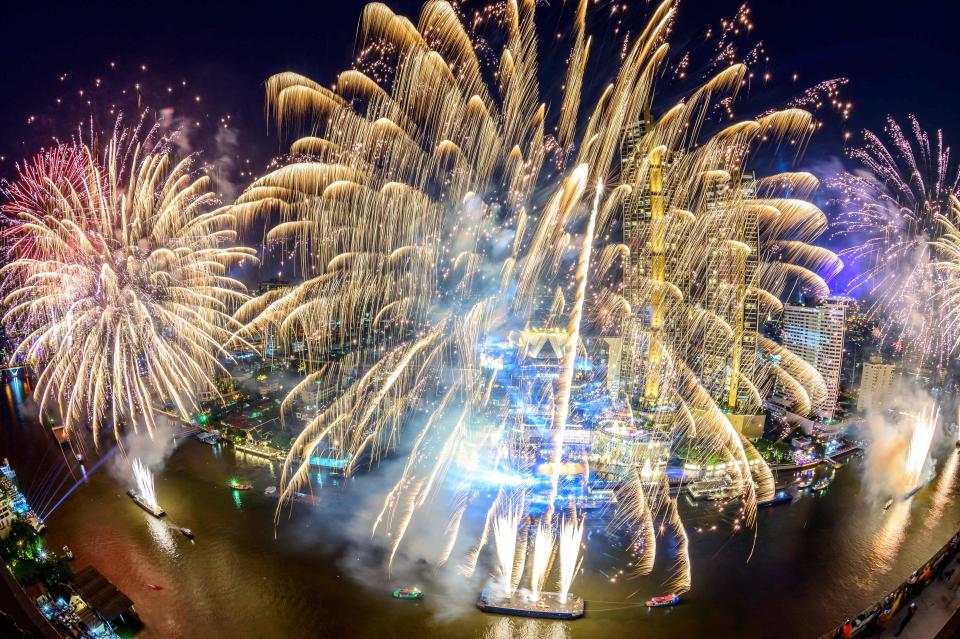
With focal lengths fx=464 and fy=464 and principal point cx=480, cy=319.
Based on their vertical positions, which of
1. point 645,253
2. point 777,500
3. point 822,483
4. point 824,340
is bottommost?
point 777,500

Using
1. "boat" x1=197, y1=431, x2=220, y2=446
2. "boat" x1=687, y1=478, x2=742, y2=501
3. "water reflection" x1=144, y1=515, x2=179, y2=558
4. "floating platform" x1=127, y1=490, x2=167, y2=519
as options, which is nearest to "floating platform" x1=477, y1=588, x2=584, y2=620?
"boat" x1=687, y1=478, x2=742, y2=501

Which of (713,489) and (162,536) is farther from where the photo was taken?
(713,489)

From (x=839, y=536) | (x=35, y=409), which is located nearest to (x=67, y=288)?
(x=35, y=409)

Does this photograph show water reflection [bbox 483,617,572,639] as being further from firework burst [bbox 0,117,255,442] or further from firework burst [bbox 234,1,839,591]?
firework burst [bbox 0,117,255,442]

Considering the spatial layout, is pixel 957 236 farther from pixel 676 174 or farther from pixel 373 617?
pixel 373 617

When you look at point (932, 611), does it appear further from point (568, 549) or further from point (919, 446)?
point (919, 446)

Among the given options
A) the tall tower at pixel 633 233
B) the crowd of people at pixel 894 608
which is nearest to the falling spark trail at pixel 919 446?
the crowd of people at pixel 894 608

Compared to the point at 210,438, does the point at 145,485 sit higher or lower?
lower

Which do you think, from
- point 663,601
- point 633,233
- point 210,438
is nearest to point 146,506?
point 210,438
